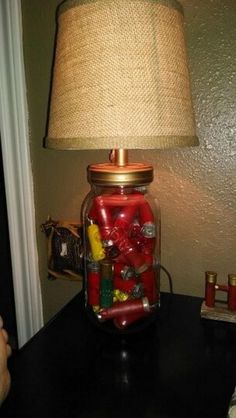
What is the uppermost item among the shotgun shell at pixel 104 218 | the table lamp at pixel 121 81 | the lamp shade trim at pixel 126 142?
the table lamp at pixel 121 81

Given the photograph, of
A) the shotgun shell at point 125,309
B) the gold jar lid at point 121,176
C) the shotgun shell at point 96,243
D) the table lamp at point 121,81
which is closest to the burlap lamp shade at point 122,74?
the table lamp at point 121,81

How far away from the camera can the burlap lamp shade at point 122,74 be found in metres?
0.53

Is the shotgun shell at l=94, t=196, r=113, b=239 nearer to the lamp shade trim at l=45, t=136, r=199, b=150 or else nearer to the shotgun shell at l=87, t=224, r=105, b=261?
the shotgun shell at l=87, t=224, r=105, b=261

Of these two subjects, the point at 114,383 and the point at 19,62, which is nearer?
the point at 114,383

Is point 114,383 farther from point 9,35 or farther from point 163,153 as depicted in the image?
point 9,35

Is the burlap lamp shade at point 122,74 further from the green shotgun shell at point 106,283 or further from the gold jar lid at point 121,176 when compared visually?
the green shotgun shell at point 106,283

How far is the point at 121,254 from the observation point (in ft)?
2.34

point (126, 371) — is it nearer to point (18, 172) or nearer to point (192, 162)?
point (192, 162)

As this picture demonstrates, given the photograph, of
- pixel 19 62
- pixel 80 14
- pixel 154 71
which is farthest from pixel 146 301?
pixel 19 62

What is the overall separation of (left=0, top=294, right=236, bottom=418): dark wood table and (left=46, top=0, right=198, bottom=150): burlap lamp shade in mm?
A: 401

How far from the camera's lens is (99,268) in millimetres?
725

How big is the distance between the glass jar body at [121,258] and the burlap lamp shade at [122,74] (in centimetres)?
18

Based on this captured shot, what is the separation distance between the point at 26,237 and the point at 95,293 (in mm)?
406

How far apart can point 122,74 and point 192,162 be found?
0.39 metres
